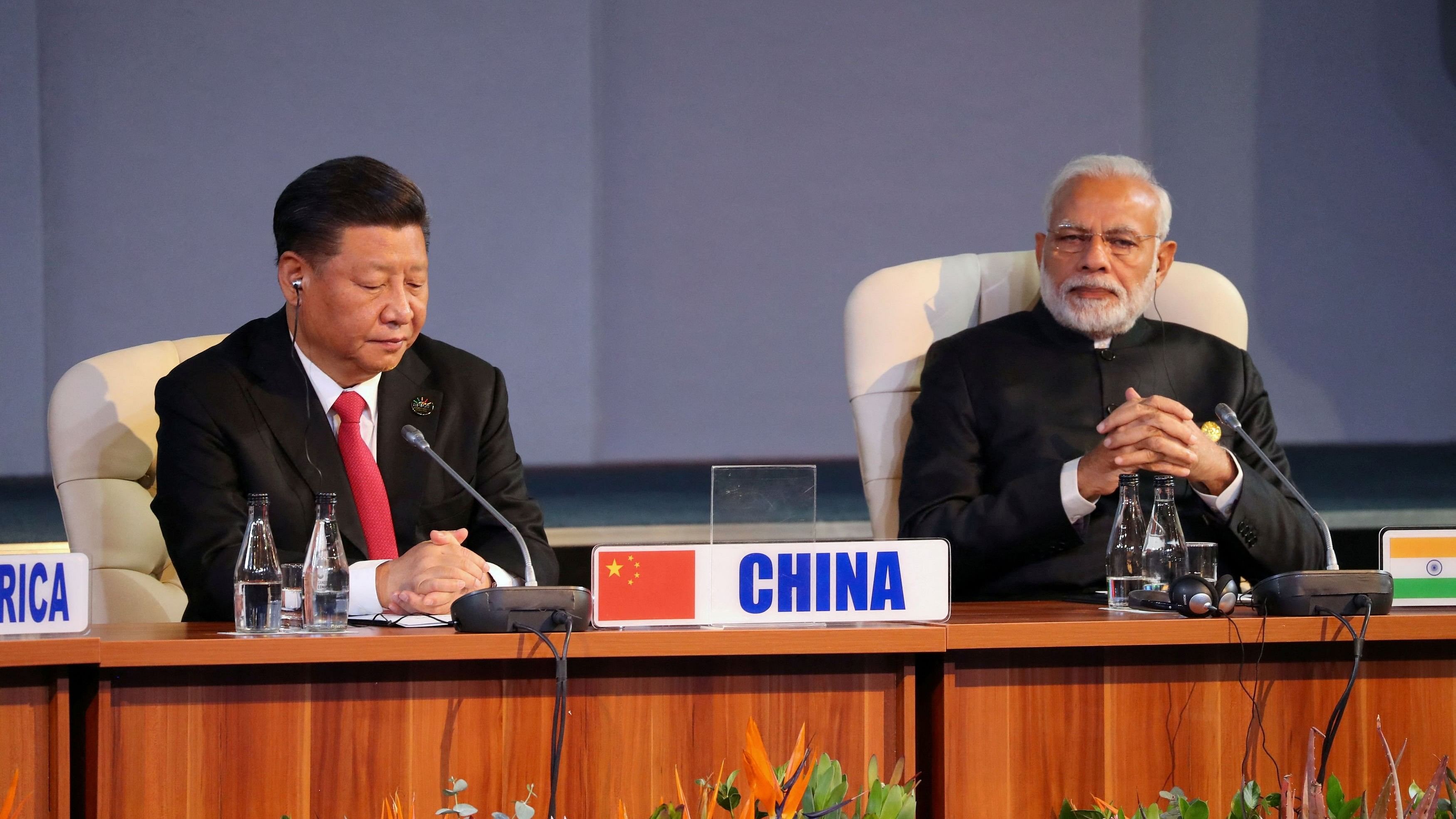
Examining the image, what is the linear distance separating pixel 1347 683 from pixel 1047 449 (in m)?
0.88

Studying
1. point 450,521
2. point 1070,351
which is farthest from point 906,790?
point 1070,351

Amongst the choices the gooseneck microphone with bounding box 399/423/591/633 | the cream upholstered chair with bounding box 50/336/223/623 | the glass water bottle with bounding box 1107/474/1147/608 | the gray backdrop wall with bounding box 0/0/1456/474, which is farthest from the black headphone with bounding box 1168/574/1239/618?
the gray backdrop wall with bounding box 0/0/1456/474

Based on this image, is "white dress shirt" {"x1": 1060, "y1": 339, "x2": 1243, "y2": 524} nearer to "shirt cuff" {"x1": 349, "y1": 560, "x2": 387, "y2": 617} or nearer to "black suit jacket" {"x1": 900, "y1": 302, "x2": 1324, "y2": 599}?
"black suit jacket" {"x1": 900, "y1": 302, "x2": 1324, "y2": 599}

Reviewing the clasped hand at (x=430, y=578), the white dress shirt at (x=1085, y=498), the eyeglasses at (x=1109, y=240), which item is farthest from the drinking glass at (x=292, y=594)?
the eyeglasses at (x=1109, y=240)

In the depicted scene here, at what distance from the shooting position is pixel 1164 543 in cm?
187

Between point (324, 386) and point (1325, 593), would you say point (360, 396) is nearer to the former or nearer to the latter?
point (324, 386)

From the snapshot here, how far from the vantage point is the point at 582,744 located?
4.38ft

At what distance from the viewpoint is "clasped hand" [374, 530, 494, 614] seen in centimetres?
157

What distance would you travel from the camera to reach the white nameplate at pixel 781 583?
1370mm

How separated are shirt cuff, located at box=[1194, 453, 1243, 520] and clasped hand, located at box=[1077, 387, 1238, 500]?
17 millimetres

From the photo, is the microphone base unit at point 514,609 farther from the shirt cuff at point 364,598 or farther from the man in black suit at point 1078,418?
the man in black suit at point 1078,418

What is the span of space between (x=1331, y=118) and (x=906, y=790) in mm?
3353

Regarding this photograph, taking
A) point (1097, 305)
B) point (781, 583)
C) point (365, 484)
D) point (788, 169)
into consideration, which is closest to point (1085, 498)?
point (1097, 305)

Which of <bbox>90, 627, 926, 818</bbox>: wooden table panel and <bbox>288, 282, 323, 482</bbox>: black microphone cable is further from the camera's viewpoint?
<bbox>288, 282, 323, 482</bbox>: black microphone cable
